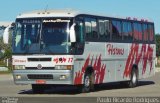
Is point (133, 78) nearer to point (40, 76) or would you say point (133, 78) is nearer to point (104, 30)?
point (104, 30)

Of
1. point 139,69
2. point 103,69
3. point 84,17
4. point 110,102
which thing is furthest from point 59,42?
point 139,69

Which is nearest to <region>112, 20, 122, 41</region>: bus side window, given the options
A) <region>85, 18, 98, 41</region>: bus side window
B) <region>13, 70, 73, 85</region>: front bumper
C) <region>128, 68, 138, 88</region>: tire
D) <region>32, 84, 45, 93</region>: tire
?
<region>85, 18, 98, 41</region>: bus side window

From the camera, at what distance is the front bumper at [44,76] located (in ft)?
72.4

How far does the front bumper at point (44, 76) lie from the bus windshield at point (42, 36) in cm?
74

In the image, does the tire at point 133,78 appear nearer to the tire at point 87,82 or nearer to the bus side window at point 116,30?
the bus side window at point 116,30

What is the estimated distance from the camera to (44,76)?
22.3 meters

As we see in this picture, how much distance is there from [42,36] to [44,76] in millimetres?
1508

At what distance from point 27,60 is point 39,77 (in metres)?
0.80

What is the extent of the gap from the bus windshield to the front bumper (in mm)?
745

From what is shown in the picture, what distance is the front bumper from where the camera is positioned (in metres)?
22.1

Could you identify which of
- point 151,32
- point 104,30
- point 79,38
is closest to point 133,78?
point 151,32

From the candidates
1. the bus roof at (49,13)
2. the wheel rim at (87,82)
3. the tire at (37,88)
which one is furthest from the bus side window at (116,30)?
the tire at (37,88)

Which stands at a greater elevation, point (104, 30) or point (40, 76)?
point (104, 30)

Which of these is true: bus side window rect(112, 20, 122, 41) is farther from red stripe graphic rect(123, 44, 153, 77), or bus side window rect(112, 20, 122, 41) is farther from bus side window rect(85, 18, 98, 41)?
bus side window rect(85, 18, 98, 41)
